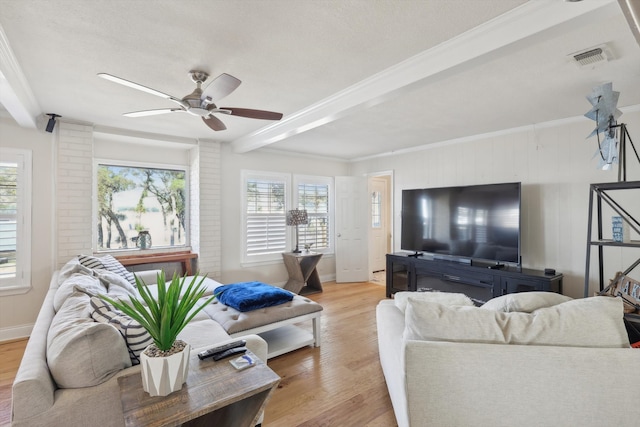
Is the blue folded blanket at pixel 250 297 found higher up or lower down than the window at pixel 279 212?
lower down

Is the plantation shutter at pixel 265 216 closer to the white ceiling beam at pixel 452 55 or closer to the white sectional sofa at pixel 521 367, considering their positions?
the white ceiling beam at pixel 452 55

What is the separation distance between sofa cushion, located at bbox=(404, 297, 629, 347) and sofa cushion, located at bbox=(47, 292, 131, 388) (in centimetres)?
141

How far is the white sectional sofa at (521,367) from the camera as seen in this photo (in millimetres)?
1267

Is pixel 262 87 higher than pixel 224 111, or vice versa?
pixel 262 87

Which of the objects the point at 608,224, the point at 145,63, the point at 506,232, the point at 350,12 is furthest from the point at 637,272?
the point at 145,63

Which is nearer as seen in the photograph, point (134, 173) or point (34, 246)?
point (34, 246)

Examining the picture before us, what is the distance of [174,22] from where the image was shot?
173 centimetres

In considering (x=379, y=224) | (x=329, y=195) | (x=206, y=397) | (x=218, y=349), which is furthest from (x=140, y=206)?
(x=379, y=224)

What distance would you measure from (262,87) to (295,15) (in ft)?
3.28

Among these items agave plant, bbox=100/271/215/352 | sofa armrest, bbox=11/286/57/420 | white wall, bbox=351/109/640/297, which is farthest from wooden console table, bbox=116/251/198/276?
white wall, bbox=351/109/640/297

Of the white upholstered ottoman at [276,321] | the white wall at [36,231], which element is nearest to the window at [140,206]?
the white wall at [36,231]

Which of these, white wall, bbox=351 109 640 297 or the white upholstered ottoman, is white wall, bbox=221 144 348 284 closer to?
the white upholstered ottoman

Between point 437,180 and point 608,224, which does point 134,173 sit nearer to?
point 437,180

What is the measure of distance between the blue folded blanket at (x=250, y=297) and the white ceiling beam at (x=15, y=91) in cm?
234
